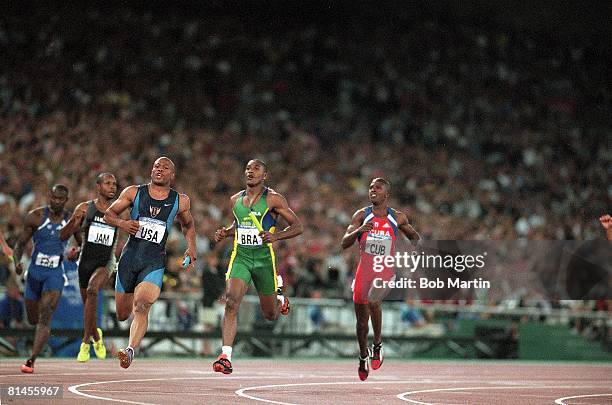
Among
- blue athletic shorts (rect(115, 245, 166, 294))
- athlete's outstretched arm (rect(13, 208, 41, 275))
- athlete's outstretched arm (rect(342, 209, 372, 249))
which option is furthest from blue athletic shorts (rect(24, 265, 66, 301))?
athlete's outstretched arm (rect(342, 209, 372, 249))

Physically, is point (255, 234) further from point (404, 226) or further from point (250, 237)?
point (404, 226)

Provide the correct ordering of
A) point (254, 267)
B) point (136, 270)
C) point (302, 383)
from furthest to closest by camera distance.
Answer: point (302, 383) → point (254, 267) → point (136, 270)

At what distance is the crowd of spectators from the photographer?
82.9ft

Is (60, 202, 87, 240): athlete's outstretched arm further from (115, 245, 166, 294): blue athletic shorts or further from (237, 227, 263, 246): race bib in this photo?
(237, 227, 263, 246): race bib

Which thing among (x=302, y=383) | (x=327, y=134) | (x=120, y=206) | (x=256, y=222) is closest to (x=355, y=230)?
(x=256, y=222)

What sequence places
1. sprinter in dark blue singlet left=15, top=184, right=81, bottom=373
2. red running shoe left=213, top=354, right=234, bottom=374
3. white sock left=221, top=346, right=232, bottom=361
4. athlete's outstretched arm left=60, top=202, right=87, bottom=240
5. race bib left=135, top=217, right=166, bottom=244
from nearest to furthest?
1. red running shoe left=213, top=354, right=234, bottom=374
2. white sock left=221, top=346, right=232, bottom=361
3. race bib left=135, top=217, right=166, bottom=244
4. athlete's outstretched arm left=60, top=202, right=87, bottom=240
5. sprinter in dark blue singlet left=15, top=184, right=81, bottom=373

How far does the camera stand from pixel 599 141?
37.8 metres

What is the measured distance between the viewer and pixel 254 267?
1387 cm

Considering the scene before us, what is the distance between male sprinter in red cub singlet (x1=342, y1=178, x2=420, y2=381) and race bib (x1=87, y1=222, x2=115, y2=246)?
363 cm

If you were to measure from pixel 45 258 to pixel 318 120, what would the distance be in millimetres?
20578

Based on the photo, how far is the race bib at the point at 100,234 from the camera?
1628 centimetres

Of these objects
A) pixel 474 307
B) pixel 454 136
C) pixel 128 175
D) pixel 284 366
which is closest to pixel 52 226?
pixel 284 366

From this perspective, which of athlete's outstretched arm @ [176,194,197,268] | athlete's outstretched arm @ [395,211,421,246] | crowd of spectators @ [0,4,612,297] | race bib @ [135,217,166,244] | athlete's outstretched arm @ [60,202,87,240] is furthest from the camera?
crowd of spectators @ [0,4,612,297]

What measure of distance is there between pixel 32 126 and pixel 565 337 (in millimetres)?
13714
